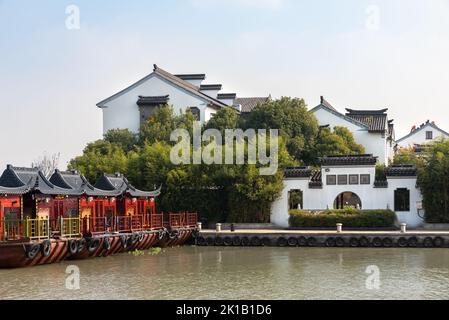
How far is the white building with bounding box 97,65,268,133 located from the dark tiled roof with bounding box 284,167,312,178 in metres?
10.4

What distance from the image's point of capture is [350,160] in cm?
3603

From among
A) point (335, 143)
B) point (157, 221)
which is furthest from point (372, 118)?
point (157, 221)

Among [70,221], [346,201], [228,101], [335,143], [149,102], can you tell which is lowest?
[70,221]

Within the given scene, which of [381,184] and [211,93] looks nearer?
[381,184]

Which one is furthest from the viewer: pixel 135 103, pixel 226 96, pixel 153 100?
pixel 226 96

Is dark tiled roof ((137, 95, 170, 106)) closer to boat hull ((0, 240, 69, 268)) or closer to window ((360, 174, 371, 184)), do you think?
window ((360, 174, 371, 184))

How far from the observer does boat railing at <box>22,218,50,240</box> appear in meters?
23.6

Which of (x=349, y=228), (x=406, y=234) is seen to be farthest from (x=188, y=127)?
(x=406, y=234)

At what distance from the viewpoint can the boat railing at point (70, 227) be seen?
→ 2530 centimetres

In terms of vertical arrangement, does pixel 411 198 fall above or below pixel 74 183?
below

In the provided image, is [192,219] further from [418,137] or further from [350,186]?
[418,137]

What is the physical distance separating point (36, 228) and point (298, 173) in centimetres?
1525

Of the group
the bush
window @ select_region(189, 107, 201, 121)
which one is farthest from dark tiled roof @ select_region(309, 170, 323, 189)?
window @ select_region(189, 107, 201, 121)
